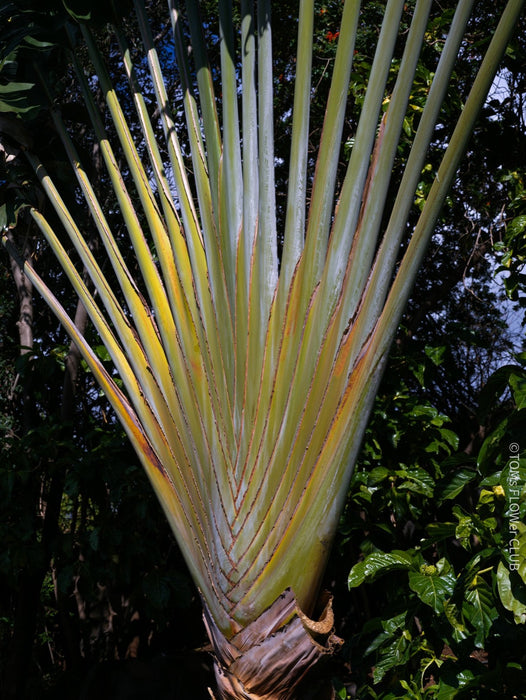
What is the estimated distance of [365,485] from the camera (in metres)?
2.05

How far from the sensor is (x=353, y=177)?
912 millimetres

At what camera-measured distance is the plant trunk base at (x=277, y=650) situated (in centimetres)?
84

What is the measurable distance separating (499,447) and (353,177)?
803 millimetres

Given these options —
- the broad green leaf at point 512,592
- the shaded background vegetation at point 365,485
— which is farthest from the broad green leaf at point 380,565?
the broad green leaf at point 512,592

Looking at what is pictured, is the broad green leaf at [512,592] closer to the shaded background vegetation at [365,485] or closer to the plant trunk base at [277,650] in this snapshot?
the shaded background vegetation at [365,485]

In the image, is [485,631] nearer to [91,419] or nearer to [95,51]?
[95,51]

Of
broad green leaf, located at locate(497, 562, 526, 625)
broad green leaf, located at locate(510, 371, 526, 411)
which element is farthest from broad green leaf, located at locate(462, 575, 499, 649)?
broad green leaf, located at locate(510, 371, 526, 411)

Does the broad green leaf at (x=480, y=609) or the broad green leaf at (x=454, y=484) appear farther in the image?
the broad green leaf at (x=454, y=484)

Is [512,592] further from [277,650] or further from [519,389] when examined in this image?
[277,650]

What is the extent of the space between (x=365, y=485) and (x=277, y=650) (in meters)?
1.24

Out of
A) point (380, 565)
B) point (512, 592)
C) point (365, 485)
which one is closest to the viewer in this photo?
point (512, 592)

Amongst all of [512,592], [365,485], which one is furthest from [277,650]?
[365,485]

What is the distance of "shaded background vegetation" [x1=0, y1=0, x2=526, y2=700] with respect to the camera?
1403mm

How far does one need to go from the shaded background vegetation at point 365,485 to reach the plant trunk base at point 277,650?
19.8 inches
